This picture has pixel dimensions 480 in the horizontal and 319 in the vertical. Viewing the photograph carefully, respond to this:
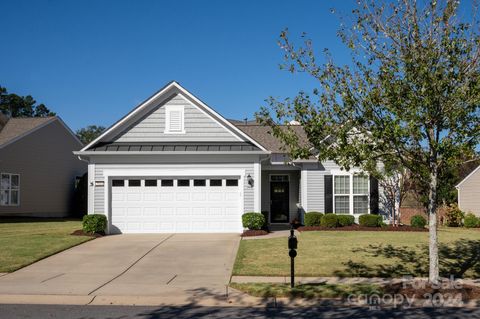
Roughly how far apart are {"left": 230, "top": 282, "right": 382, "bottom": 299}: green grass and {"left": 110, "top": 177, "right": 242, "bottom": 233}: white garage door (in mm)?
9334

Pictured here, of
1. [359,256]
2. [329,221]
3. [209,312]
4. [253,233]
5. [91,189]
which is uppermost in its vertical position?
[91,189]

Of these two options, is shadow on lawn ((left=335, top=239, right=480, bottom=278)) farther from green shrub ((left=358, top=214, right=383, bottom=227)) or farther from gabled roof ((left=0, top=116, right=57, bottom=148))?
gabled roof ((left=0, top=116, right=57, bottom=148))

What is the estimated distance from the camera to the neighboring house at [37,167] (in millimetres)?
28500

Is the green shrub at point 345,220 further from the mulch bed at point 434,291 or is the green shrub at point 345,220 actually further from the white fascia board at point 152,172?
the mulch bed at point 434,291

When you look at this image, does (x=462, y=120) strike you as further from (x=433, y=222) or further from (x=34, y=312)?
(x=34, y=312)

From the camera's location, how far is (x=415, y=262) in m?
13.5

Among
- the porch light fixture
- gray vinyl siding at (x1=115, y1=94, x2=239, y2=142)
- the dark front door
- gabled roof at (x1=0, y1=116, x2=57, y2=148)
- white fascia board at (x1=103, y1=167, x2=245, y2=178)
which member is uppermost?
gabled roof at (x1=0, y1=116, x2=57, y2=148)

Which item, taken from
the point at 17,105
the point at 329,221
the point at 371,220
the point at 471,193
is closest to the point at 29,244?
the point at 329,221

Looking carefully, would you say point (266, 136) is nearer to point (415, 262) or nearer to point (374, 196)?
point (374, 196)

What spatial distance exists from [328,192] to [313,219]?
75.0 inches

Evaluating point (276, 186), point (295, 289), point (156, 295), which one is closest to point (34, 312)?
point (156, 295)

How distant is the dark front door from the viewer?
2489cm

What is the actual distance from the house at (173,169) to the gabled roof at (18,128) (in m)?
10.3

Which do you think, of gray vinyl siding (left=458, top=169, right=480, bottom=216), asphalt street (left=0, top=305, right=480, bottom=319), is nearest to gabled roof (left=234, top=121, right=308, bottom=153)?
gray vinyl siding (left=458, top=169, right=480, bottom=216)
